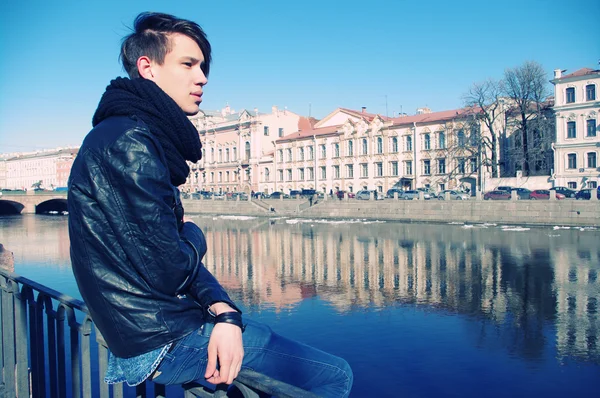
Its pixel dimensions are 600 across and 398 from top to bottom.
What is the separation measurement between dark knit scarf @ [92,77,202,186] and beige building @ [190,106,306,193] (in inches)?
2341

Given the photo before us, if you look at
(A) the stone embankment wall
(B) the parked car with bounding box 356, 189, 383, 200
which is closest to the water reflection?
(A) the stone embankment wall

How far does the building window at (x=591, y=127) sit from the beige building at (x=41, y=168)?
79590mm

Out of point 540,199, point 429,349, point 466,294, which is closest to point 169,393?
point 429,349

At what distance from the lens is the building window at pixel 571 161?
3800 cm

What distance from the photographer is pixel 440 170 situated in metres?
46.2

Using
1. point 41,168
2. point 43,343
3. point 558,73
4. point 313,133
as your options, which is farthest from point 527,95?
point 41,168

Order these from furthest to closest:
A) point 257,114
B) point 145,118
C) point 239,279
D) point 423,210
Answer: point 257,114
point 423,210
point 239,279
point 145,118

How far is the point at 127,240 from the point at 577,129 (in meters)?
42.8

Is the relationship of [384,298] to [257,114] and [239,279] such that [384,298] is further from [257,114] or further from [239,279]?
[257,114]

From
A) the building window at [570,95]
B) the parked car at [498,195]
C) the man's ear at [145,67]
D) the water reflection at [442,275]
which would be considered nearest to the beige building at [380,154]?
the building window at [570,95]

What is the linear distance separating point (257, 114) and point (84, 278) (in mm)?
62219

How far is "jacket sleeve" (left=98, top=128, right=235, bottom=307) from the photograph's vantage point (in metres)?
1.58

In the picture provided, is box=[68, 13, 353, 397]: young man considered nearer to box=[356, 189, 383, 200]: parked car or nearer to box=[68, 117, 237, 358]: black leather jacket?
box=[68, 117, 237, 358]: black leather jacket

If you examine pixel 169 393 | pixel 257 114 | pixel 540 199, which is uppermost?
pixel 257 114
